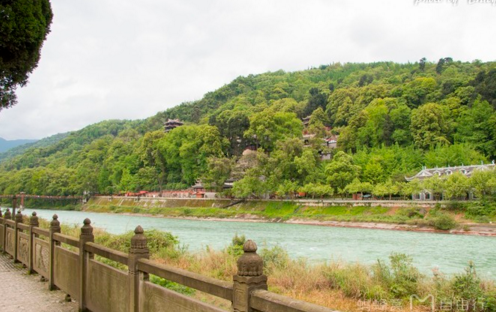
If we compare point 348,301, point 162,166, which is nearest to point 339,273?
point 348,301

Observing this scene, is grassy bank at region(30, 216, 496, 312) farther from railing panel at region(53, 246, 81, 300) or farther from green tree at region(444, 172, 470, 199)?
green tree at region(444, 172, 470, 199)

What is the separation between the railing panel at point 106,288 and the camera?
15.4 ft

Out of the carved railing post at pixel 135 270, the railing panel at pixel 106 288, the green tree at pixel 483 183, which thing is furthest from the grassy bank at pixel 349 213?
the carved railing post at pixel 135 270

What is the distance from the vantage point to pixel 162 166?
86.6 m

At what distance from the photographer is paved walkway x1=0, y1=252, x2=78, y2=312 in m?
6.60

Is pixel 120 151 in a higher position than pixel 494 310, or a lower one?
higher

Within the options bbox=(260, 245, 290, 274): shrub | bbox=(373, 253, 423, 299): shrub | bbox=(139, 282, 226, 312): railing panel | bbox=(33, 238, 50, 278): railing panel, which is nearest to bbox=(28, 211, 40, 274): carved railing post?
bbox=(33, 238, 50, 278): railing panel

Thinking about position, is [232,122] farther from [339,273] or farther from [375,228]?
[339,273]

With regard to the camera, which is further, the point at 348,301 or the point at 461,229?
the point at 461,229

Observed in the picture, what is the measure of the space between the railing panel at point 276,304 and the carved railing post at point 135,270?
1962 millimetres

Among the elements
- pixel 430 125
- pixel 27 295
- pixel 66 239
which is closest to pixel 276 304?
pixel 66 239

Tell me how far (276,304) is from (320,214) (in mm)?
47527

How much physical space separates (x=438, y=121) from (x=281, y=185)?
1043 inches

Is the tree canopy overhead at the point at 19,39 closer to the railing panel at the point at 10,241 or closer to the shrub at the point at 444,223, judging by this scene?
the railing panel at the point at 10,241
